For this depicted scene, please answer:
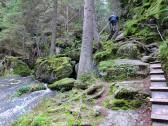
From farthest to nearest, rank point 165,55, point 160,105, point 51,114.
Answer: point 165,55 < point 51,114 < point 160,105

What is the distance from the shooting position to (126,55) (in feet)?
36.3

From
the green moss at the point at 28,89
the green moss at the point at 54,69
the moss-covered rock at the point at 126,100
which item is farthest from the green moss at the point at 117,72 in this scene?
the green moss at the point at 54,69

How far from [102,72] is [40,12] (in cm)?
1714

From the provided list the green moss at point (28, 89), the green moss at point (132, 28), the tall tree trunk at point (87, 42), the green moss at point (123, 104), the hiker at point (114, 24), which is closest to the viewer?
the green moss at point (123, 104)

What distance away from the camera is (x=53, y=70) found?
51.9 feet

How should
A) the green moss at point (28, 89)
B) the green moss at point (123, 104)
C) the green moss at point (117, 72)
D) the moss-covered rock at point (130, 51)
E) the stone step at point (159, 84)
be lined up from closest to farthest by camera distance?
the green moss at point (123, 104), the stone step at point (159, 84), the green moss at point (117, 72), the moss-covered rock at point (130, 51), the green moss at point (28, 89)

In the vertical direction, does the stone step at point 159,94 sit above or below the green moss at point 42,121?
above

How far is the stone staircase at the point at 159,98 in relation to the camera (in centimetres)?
488

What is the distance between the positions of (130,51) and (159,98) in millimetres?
5323

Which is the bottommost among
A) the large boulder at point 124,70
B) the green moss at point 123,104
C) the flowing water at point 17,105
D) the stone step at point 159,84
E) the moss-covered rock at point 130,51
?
the flowing water at point 17,105

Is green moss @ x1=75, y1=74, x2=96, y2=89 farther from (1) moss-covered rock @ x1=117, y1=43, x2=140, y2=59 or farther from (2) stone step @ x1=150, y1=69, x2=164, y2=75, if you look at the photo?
(2) stone step @ x1=150, y1=69, x2=164, y2=75

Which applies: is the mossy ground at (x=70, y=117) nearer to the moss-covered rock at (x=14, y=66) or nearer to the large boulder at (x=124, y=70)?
the large boulder at (x=124, y=70)

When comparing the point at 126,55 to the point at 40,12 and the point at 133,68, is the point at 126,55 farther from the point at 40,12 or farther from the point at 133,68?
the point at 40,12

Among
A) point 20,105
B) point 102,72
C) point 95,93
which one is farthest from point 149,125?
point 20,105
